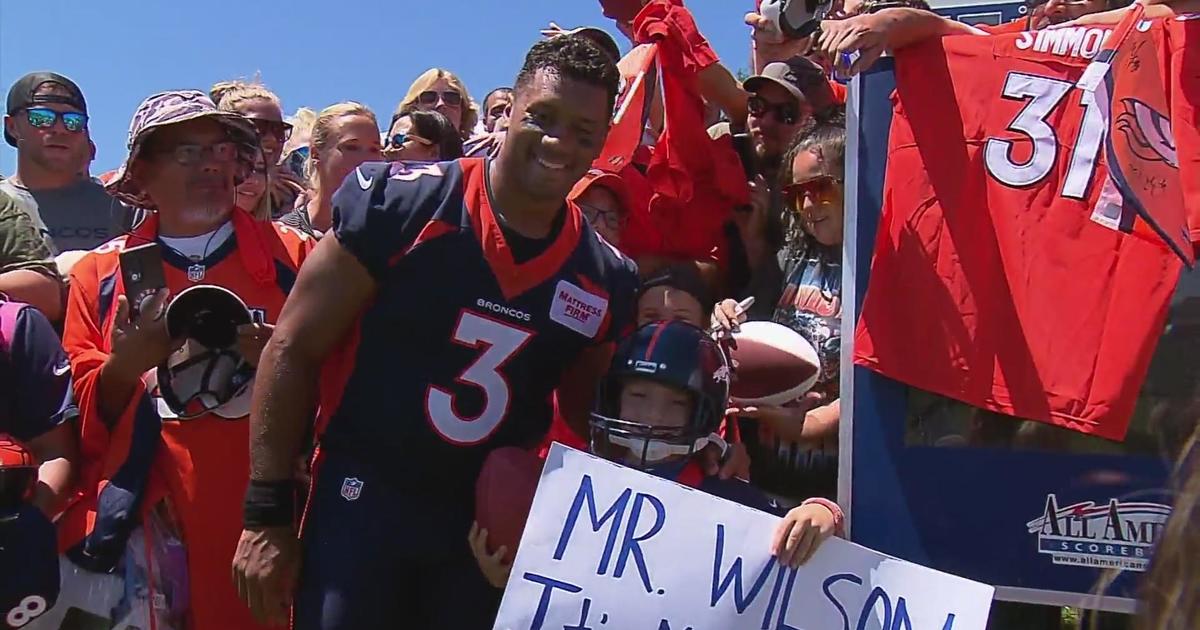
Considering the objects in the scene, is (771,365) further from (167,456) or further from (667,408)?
(167,456)

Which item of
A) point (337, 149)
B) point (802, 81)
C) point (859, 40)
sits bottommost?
point (337, 149)

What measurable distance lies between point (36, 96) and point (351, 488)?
309 centimetres

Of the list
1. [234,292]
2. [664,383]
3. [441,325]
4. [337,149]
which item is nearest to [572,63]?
[441,325]

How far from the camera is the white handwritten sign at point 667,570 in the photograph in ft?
7.66

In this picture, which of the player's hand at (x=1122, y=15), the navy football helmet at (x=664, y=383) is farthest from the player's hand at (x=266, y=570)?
the player's hand at (x=1122, y=15)

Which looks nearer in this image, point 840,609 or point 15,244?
point 840,609

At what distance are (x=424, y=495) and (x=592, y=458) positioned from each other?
463mm

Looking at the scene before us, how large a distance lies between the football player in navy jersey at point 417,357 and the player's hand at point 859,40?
55cm

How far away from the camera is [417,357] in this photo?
253cm

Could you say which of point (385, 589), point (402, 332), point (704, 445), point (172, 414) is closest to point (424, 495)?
point (385, 589)

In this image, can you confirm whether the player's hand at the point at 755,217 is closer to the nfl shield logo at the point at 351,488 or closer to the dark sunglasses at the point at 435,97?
the nfl shield logo at the point at 351,488

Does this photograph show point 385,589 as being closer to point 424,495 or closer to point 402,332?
point 424,495

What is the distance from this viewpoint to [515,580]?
2.34 metres

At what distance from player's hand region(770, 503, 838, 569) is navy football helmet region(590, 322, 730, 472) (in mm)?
333
